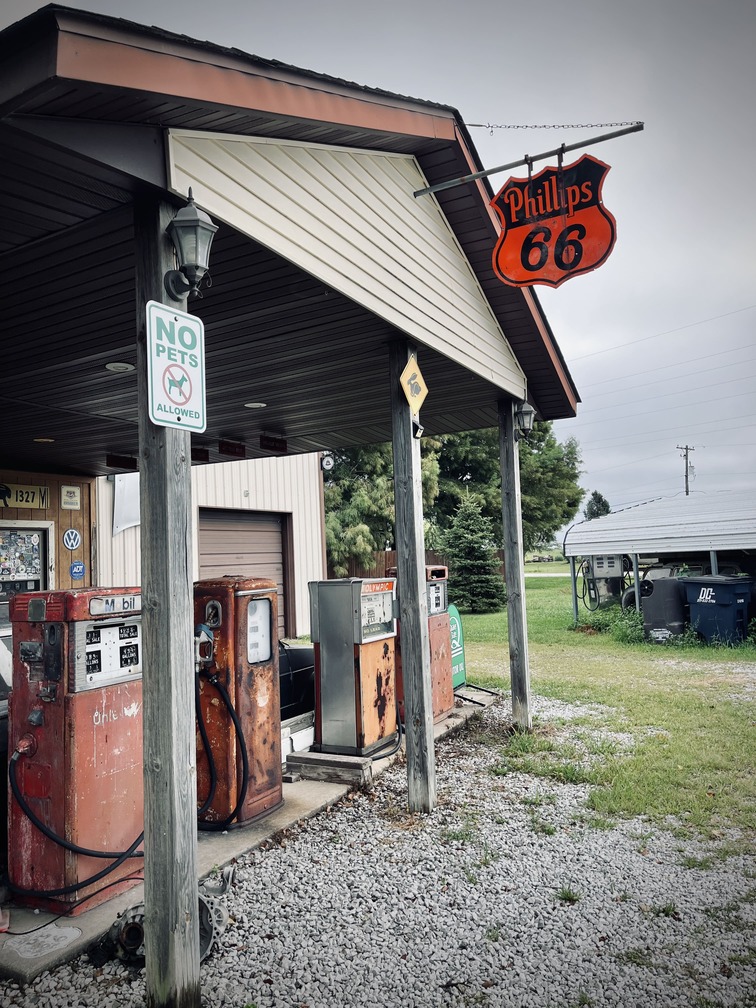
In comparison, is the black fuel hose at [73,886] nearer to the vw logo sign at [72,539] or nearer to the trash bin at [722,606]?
the vw logo sign at [72,539]

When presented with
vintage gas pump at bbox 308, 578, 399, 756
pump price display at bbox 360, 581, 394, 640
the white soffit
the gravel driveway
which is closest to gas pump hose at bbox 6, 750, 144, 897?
the gravel driveway

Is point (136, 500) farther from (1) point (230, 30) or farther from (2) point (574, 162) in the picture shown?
(1) point (230, 30)

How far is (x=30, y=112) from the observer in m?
2.26

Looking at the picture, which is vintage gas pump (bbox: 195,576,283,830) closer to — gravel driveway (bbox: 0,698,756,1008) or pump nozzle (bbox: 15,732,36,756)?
gravel driveway (bbox: 0,698,756,1008)

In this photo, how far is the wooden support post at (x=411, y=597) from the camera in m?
4.75

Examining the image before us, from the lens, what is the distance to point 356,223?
13.5ft

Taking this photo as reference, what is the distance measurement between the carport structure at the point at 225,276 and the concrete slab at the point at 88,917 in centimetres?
61

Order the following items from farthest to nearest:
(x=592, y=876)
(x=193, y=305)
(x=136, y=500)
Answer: (x=136, y=500), (x=193, y=305), (x=592, y=876)

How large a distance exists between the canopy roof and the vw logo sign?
7.51ft

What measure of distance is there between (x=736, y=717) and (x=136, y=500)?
8397mm

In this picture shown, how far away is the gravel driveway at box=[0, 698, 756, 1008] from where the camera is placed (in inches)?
109

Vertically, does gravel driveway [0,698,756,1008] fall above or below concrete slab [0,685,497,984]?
below

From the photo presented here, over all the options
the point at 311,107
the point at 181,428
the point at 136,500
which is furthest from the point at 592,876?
the point at 136,500

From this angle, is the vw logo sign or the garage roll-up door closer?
the vw logo sign
